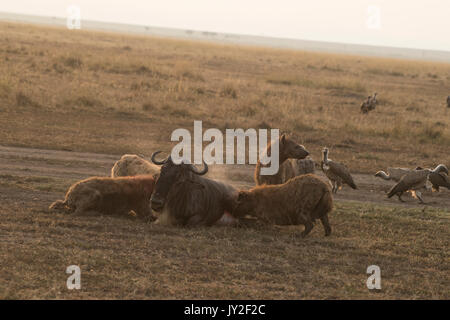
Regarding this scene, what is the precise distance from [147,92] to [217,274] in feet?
73.8

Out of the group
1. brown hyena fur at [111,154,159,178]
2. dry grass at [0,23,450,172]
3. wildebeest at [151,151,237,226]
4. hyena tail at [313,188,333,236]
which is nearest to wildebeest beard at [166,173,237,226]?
wildebeest at [151,151,237,226]

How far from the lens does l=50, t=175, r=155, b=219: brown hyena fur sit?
33.8 feet

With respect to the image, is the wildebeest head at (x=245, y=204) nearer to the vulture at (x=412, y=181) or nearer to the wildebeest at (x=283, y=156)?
the wildebeest at (x=283, y=156)

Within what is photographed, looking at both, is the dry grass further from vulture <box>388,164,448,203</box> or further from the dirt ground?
the dirt ground

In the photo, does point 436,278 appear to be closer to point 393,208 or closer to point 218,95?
point 393,208

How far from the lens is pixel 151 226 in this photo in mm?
9984

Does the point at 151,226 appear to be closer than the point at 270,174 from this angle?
Answer: Yes

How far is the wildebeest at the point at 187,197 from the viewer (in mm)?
9773

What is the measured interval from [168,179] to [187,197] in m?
0.46

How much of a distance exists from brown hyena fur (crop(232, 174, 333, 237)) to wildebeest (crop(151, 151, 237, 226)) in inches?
15.5

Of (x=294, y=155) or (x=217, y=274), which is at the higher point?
(x=294, y=155)

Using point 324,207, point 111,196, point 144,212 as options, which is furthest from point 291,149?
point 111,196

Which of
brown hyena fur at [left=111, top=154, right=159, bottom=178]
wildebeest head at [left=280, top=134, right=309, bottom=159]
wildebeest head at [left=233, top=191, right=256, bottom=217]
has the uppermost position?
wildebeest head at [left=280, top=134, right=309, bottom=159]
